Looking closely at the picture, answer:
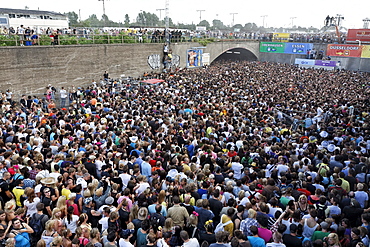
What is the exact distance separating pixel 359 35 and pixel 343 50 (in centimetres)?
358

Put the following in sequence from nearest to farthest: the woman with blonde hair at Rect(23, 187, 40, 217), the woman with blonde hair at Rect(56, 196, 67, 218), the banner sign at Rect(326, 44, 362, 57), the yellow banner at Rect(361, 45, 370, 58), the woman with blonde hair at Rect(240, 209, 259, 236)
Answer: the woman with blonde hair at Rect(240, 209, 259, 236) → the woman with blonde hair at Rect(56, 196, 67, 218) → the woman with blonde hair at Rect(23, 187, 40, 217) → the yellow banner at Rect(361, 45, 370, 58) → the banner sign at Rect(326, 44, 362, 57)

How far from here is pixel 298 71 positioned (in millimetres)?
32750

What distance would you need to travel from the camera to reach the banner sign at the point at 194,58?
111 feet

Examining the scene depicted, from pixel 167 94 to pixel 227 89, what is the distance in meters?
5.35

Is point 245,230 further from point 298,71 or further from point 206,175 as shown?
point 298,71

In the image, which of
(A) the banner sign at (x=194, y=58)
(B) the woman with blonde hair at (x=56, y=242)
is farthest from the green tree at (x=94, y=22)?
(B) the woman with blonde hair at (x=56, y=242)

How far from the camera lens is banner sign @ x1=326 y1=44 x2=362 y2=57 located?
3656cm

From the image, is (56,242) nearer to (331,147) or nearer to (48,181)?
(48,181)

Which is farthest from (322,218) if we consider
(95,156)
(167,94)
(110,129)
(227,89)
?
(227,89)

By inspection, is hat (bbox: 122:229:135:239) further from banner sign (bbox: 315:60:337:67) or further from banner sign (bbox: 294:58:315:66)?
banner sign (bbox: 294:58:315:66)

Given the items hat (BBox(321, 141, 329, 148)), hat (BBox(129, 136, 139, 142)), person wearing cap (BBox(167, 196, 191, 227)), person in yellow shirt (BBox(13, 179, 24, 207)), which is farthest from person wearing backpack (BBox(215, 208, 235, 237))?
hat (BBox(321, 141, 329, 148))

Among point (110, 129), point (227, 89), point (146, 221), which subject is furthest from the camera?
point (227, 89)

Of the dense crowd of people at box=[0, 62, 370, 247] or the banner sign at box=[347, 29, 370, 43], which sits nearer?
the dense crowd of people at box=[0, 62, 370, 247]

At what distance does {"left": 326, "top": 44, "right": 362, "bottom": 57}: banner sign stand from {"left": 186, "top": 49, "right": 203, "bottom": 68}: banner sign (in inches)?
704
